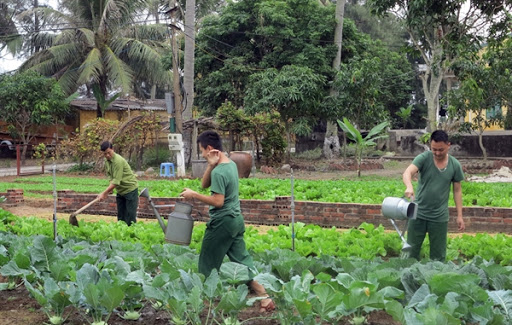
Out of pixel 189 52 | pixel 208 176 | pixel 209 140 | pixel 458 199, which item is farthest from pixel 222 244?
pixel 189 52

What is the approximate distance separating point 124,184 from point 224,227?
4.42 meters

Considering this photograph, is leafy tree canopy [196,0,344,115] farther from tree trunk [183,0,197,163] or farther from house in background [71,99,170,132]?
house in background [71,99,170,132]

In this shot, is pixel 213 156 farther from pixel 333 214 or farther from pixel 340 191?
pixel 340 191

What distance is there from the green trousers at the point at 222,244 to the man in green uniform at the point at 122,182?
3.92 m

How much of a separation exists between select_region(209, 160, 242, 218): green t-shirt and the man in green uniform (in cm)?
404

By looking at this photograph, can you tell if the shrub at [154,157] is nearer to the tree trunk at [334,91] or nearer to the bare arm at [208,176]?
the tree trunk at [334,91]

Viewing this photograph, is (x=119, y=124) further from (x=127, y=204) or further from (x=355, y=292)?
(x=355, y=292)

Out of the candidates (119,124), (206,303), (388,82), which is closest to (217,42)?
(119,124)

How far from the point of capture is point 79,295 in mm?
4707

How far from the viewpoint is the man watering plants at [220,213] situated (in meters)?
5.12

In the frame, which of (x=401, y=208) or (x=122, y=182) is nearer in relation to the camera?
(x=401, y=208)

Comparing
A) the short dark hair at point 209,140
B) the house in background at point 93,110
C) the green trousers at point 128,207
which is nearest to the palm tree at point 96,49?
the house in background at point 93,110

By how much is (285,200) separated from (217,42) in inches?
669

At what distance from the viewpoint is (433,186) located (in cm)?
621
